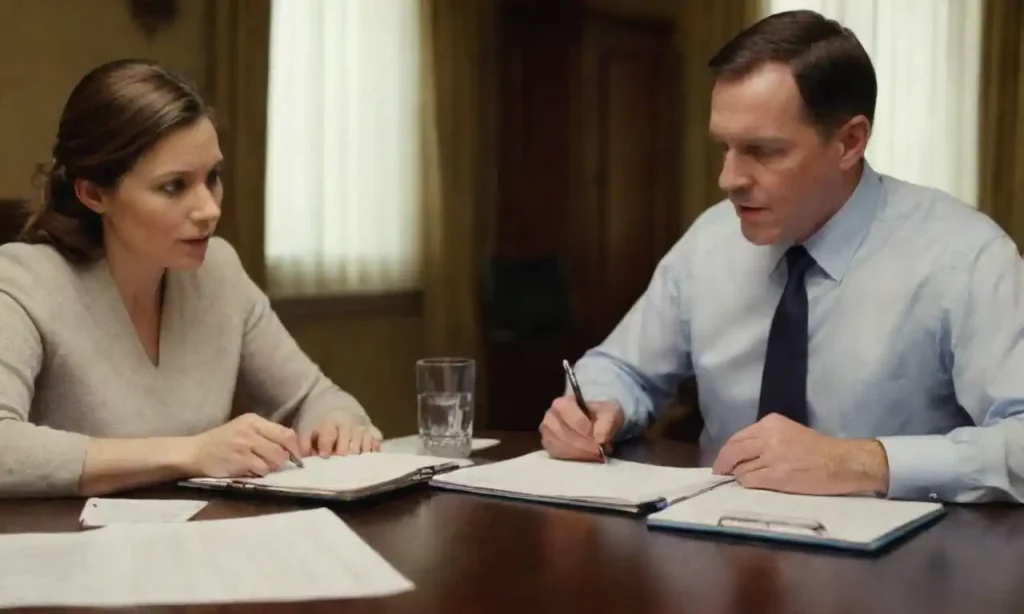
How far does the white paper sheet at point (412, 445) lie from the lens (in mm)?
1697

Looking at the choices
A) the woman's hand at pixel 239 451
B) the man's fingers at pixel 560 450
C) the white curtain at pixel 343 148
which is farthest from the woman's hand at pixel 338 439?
the white curtain at pixel 343 148

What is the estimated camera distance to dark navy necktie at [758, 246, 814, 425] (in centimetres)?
164

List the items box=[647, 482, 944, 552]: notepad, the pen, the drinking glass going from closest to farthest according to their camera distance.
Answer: box=[647, 482, 944, 552]: notepad, the pen, the drinking glass

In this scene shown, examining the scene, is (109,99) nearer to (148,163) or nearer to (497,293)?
(148,163)

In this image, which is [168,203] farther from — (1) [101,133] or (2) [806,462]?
(2) [806,462]

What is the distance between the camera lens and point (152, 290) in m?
1.78

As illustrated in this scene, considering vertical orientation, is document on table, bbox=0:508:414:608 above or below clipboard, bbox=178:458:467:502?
below

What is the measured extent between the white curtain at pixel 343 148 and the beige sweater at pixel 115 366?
1.91m

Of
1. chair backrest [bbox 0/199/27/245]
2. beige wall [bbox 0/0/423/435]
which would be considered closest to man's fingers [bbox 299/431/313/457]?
chair backrest [bbox 0/199/27/245]

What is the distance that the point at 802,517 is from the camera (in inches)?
46.2

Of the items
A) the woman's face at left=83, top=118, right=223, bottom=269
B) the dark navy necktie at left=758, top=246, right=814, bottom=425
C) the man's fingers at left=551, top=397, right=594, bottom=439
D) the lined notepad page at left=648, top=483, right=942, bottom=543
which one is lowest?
the lined notepad page at left=648, top=483, right=942, bottom=543

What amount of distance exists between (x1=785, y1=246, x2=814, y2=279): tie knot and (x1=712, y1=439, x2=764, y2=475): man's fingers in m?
0.41

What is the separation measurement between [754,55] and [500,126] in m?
3.10

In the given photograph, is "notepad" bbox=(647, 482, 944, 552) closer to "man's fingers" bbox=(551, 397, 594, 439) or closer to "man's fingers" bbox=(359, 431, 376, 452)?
"man's fingers" bbox=(551, 397, 594, 439)
